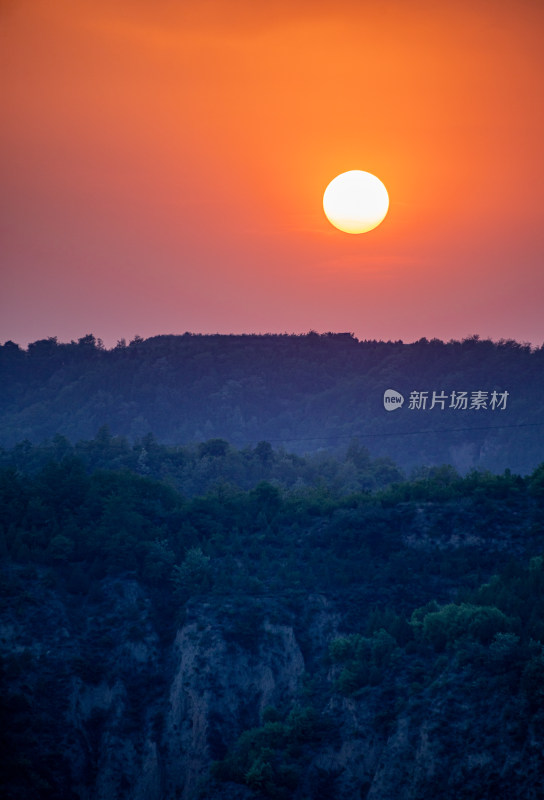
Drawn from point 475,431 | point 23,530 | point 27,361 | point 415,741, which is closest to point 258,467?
point 23,530

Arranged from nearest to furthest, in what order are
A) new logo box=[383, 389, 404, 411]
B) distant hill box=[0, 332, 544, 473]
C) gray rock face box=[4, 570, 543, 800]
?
1. gray rock face box=[4, 570, 543, 800]
2. distant hill box=[0, 332, 544, 473]
3. new logo box=[383, 389, 404, 411]

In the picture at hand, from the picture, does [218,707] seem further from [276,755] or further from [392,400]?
[392,400]

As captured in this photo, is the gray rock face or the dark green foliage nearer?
the gray rock face

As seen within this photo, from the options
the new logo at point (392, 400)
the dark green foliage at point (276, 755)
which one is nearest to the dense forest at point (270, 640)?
the dark green foliage at point (276, 755)

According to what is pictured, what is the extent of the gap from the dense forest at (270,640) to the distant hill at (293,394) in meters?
87.1

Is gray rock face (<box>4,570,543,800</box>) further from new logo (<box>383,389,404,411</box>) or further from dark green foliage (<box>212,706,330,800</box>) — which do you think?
new logo (<box>383,389,404,411</box>)

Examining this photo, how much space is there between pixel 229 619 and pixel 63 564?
385 inches

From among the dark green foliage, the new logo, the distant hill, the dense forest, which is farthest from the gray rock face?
the new logo

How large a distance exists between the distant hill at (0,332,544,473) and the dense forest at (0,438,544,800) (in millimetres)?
87082

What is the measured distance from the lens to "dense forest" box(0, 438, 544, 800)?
30.1 meters

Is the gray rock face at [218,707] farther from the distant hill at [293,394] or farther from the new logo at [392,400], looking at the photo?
the new logo at [392,400]

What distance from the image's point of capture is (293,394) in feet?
541

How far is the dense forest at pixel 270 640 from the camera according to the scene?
3006 cm

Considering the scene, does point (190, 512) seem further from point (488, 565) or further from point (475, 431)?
point (475, 431)
